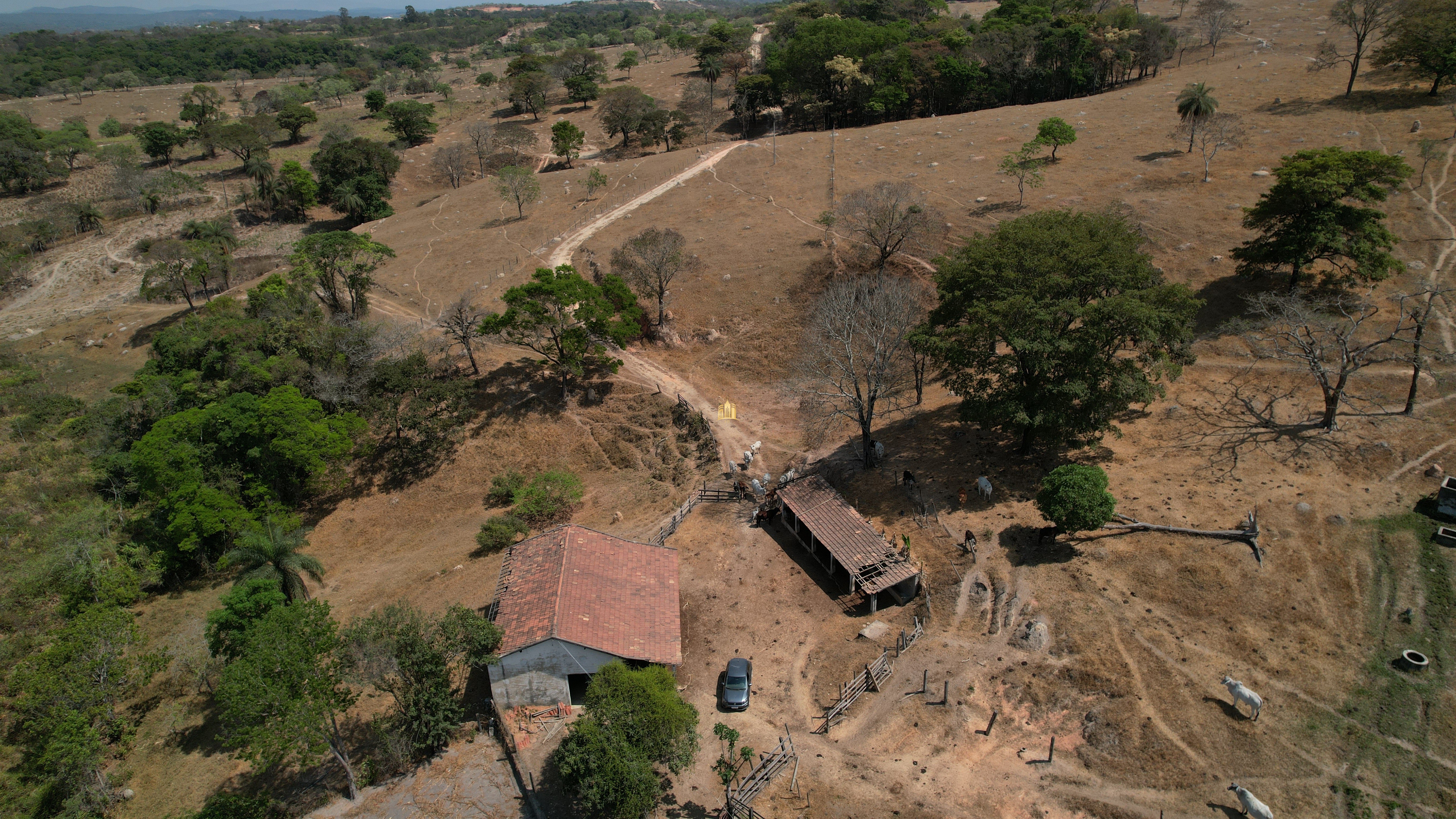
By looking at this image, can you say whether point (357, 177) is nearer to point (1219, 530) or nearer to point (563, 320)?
point (563, 320)

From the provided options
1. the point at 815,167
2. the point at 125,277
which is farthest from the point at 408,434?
the point at 125,277

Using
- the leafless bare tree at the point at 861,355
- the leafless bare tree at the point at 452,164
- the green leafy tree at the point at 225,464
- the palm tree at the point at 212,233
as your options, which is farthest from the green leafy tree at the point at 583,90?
the green leafy tree at the point at 225,464

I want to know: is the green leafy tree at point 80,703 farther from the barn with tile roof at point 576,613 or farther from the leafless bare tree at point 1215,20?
the leafless bare tree at point 1215,20

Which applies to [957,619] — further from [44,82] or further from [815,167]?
[44,82]

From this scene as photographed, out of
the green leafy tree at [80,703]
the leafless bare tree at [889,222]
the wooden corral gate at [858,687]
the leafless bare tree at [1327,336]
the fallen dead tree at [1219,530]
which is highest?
the leafless bare tree at [889,222]

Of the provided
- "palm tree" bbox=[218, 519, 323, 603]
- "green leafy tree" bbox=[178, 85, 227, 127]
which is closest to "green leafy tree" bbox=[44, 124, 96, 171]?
"green leafy tree" bbox=[178, 85, 227, 127]

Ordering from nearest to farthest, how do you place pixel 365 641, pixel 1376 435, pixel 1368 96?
1. pixel 365 641
2. pixel 1376 435
3. pixel 1368 96
